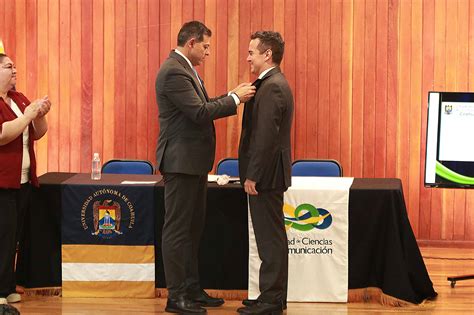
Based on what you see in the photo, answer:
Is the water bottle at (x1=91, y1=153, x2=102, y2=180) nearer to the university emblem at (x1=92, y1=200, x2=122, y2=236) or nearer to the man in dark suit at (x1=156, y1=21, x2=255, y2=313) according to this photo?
the university emblem at (x1=92, y1=200, x2=122, y2=236)

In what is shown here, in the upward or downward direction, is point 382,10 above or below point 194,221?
above

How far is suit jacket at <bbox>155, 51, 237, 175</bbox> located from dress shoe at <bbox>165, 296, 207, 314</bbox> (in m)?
0.82

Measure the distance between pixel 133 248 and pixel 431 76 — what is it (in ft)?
11.6

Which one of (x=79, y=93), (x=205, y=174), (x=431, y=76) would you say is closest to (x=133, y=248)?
(x=205, y=174)

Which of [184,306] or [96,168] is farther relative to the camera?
[96,168]

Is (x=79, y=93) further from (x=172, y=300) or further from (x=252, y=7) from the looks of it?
(x=172, y=300)

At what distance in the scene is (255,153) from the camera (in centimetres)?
541

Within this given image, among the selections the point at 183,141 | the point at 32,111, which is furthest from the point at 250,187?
the point at 32,111

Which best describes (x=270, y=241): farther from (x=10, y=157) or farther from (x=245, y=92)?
(x=10, y=157)

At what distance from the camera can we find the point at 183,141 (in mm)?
5562

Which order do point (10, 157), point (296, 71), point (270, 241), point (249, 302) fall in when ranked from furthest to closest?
1. point (296, 71)
2. point (249, 302)
3. point (10, 157)
4. point (270, 241)

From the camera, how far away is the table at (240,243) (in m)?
5.90

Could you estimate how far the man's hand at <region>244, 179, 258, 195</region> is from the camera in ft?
17.8

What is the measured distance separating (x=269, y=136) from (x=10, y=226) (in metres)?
1.79
